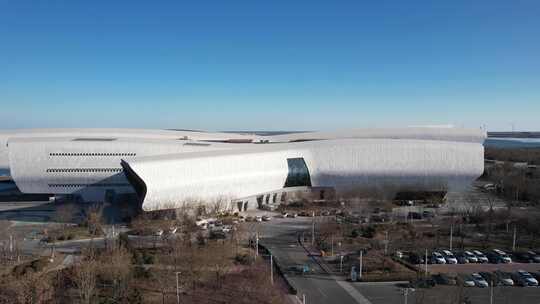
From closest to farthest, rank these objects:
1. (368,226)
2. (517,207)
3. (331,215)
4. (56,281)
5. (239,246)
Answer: (56,281) → (239,246) → (368,226) → (331,215) → (517,207)

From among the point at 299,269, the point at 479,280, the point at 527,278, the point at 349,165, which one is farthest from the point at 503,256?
the point at 349,165

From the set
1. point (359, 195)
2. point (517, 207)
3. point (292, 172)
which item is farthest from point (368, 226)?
point (517, 207)

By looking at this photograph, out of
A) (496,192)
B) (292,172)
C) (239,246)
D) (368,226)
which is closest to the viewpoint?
(239,246)

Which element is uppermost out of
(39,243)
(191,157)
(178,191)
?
(191,157)

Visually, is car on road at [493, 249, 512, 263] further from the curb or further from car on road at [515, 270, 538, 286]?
the curb

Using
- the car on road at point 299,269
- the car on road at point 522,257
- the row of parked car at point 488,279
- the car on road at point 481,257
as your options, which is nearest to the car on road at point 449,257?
the car on road at point 481,257

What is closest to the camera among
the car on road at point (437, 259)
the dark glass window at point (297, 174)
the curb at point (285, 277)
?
the curb at point (285, 277)

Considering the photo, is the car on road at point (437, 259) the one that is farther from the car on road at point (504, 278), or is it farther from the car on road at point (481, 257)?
the car on road at point (504, 278)

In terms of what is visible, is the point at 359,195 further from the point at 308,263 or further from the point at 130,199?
the point at 130,199
